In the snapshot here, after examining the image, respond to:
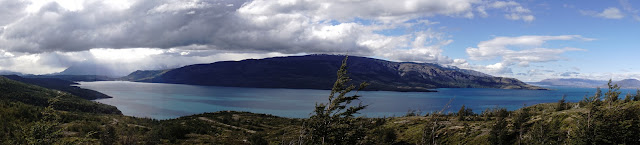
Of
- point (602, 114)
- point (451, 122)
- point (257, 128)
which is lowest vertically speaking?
point (257, 128)

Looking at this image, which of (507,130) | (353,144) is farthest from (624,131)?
(353,144)

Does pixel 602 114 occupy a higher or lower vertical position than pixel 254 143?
higher

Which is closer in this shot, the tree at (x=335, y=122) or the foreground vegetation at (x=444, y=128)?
the foreground vegetation at (x=444, y=128)

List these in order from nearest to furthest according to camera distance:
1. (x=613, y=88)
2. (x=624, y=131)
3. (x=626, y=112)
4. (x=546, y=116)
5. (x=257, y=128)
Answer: (x=624, y=131), (x=626, y=112), (x=613, y=88), (x=546, y=116), (x=257, y=128)

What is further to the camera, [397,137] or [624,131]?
[397,137]

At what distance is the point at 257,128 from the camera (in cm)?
4850

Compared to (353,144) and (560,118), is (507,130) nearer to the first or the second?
(560,118)

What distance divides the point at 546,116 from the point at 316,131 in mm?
17686

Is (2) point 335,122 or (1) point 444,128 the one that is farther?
(1) point 444,128

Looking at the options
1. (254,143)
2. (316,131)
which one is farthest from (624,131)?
(254,143)

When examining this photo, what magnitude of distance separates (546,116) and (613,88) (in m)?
5.38

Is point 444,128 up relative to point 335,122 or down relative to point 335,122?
down

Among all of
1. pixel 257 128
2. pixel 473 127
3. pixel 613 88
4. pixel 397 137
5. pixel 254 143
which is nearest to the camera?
pixel 613 88

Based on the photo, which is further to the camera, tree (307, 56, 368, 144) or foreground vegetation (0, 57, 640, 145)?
tree (307, 56, 368, 144)
